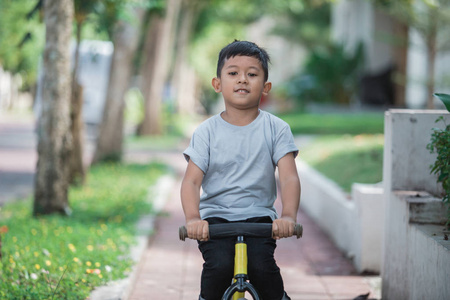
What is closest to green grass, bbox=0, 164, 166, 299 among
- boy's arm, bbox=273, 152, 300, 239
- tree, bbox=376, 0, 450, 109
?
boy's arm, bbox=273, 152, 300, 239

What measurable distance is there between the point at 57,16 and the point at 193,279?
12.1ft

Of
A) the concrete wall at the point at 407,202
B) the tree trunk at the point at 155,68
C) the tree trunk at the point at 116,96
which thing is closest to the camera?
the concrete wall at the point at 407,202

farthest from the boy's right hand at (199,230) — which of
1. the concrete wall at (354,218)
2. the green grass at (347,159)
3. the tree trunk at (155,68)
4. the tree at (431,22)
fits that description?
the tree trunk at (155,68)

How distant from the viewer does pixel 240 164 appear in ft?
12.0

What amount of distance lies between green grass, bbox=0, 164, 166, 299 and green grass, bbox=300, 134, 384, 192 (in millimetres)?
2668

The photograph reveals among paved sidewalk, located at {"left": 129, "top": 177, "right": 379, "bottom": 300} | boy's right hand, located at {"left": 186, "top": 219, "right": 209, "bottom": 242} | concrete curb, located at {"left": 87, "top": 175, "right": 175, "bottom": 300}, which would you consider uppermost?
boy's right hand, located at {"left": 186, "top": 219, "right": 209, "bottom": 242}

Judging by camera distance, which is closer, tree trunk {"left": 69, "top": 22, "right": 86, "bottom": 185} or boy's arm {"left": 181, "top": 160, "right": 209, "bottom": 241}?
boy's arm {"left": 181, "top": 160, "right": 209, "bottom": 241}

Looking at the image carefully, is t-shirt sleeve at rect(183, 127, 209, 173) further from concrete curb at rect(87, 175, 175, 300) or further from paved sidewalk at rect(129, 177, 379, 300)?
paved sidewalk at rect(129, 177, 379, 300)

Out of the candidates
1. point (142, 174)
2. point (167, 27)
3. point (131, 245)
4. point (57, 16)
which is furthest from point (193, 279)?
point (167, 27)

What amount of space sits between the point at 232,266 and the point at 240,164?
1.63ft

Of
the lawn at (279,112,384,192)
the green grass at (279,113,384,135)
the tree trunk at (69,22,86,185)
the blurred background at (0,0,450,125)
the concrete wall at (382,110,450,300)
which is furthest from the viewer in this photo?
the green grass at (279,113,384,135)

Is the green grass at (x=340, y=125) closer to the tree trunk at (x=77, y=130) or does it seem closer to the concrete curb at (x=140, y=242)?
the concrete curb at (x=140, y=242)

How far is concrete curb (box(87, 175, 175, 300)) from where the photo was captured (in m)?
5.38

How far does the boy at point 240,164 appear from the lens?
11.7 ft
